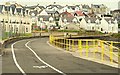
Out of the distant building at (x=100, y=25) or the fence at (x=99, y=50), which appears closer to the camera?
the fence at (x=99, y=50)

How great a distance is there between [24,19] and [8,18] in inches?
627

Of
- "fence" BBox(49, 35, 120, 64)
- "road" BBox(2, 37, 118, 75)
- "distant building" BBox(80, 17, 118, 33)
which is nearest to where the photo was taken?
"road" BBox(2, 37, 118, 75)

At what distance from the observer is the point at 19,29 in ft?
310

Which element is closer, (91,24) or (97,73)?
(97,73)

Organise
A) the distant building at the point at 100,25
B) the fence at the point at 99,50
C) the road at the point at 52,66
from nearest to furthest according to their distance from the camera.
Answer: the road at the point at 52,66 < the fence at the point at 99,50 < the distant building at the point at 100,25

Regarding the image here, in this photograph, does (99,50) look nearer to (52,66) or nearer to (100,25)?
(52,66)

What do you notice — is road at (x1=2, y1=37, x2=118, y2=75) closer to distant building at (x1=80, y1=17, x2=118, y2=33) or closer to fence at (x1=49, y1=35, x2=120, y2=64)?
fence at (x1=49, y1=35, x2=120, y2=64)

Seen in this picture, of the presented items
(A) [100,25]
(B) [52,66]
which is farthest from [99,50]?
(A) [100,25]

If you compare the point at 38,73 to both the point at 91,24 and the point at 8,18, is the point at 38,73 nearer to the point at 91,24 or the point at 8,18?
the point at 8,18

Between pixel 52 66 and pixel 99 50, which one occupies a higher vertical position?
pixel 52 66

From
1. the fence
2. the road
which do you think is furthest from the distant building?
the road

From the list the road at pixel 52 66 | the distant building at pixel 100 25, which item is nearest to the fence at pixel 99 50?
the road at pixel 52 66

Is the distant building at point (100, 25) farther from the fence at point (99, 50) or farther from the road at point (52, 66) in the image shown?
the road at point (52, 66)

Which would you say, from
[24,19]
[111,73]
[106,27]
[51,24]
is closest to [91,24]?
[106,27]
